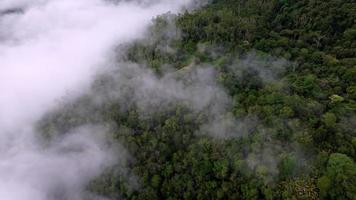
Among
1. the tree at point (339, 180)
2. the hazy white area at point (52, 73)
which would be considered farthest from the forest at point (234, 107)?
the hazy white area at point (52, 73)

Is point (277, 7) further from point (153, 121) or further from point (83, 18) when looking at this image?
point (83, 18)

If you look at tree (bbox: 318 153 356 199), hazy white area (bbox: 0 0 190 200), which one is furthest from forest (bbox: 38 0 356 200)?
hazy white area (bbox: 0 0 190 200)

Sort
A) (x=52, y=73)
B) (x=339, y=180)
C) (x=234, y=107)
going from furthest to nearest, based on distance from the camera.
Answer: (x=52, y=73)
(x=234, y=107)
(x=339, y=180)

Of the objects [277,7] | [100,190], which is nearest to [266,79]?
[277,7]

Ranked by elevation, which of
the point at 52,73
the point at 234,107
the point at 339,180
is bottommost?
the point at 52,73

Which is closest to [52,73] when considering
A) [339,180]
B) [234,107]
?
[234,107]

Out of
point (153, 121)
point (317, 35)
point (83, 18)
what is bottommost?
point (83, 18)

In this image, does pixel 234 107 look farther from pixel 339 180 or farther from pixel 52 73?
pixel 52 73

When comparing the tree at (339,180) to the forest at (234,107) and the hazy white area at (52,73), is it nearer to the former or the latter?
the forest at (234,107)
